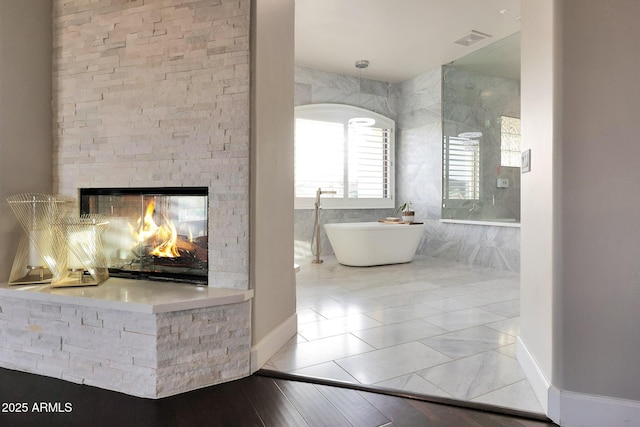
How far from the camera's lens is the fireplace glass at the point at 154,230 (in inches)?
77.1

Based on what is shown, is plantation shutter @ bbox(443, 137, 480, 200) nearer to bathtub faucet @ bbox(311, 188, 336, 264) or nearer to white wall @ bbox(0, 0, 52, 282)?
bathtub faucet @ bbox(311, 188, 336, 264)

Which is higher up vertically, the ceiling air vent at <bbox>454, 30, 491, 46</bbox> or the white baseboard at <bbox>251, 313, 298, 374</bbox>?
the ceiling air vent at <bbox>454, 30, 491, 46</bbox>

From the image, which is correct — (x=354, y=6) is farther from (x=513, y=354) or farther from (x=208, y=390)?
(x=208, y=390)

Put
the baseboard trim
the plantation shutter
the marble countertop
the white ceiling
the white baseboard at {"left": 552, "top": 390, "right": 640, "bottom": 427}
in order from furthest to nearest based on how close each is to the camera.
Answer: the plantation shutter < the white ceiling < the marble countertop < the baseboard trim < the white baseboard at {"left": 552, "top": 390, "right": 640, "bottom": 427}

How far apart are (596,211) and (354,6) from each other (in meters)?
3.26

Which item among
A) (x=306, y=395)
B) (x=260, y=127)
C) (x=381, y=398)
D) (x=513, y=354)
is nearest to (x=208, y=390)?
(x=306, y=395)

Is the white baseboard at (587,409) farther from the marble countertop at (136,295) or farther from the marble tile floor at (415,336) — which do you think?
the marble countertop at (136,295)

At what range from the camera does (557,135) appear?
140 centimetres

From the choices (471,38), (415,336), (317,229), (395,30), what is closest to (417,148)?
(471,38)

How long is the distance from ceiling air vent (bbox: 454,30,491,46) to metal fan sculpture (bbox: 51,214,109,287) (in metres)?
4.42

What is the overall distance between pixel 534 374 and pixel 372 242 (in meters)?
3.02

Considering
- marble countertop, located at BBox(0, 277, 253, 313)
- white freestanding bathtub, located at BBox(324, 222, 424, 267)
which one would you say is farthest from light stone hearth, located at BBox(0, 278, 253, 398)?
white freestanding bathtub, located at BBox(324, 222, 424, 267)

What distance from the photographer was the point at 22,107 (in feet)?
6.57

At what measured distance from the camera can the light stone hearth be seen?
157 centimetres
